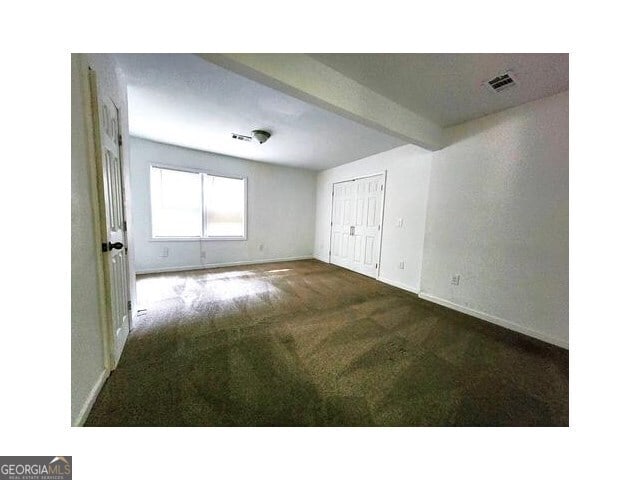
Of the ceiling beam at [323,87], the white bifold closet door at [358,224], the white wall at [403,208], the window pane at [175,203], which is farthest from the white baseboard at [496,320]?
the window pane at [175,203]

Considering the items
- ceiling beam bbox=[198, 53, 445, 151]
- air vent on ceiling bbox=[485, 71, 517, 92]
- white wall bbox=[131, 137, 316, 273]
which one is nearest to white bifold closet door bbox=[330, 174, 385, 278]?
white wall bbox=[131, 137, 316, 273]

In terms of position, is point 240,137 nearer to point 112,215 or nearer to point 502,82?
point 112,215

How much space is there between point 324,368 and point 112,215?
191 centimetres

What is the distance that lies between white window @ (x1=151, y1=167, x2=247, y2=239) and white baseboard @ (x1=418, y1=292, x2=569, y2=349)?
3.87 metres

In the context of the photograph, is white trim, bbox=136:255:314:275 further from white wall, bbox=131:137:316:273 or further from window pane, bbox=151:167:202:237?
window pane, bbox=151:167:202:237

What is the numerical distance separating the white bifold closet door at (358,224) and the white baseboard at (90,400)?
3.53 meters

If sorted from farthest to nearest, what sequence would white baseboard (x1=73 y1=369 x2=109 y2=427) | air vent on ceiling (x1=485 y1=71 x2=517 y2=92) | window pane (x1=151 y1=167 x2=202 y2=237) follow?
window pane (x1=151 y1=167 x2=202 y2=237) → air vent on ceiling (x1=485 y1=71 x2=517 y2=92) → white baseboard (x1=73 y1=369 x2=109 y2=427)

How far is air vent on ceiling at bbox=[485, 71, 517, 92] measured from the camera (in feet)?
5.37

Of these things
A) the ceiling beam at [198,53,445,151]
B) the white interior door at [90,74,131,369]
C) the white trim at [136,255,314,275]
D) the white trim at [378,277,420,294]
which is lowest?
the white trim at [378,277,420,294]

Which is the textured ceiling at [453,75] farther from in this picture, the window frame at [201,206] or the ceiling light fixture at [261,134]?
the window frame at [201,206]

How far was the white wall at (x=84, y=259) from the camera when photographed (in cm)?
97

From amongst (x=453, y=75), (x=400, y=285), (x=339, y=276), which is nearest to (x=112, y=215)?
(x=453, y=75)

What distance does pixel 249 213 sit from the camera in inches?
178
